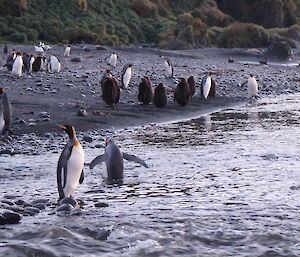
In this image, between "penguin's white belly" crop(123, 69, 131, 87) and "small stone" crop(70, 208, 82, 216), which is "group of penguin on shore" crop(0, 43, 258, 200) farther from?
"small stone" crop(70, 208, 82, 216)

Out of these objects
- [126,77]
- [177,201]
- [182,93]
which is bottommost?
[177,201]

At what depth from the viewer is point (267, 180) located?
9242 mm

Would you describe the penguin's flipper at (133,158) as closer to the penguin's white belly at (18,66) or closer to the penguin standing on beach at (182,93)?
the penguin standing on beach at (182,93)

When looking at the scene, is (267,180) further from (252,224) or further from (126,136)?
(126,136)

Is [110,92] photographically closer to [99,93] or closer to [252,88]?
[99,93]

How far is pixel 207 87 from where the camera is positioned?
19344 mm

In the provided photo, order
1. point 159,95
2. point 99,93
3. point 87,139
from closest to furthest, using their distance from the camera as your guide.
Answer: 1. point 87,139
2. point 159,95
3. point 99,93

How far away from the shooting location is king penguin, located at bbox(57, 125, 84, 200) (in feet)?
26.4

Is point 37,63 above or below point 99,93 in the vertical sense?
above

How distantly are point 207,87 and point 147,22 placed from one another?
3283cm

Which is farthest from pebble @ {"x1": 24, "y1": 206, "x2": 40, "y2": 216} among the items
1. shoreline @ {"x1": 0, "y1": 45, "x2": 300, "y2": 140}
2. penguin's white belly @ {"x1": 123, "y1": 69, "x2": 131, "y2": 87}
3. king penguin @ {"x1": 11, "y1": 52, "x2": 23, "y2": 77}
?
king penguin @ {"x1": 11, "y1": 52, "x2": 23, "y2": 77}

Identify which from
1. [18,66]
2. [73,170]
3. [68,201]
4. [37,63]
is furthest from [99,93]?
[68,201]

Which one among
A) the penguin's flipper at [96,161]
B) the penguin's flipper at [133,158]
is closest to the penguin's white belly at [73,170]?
the penguin's flipper at [96,161]

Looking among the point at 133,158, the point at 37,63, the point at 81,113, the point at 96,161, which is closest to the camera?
the point at 96,161
